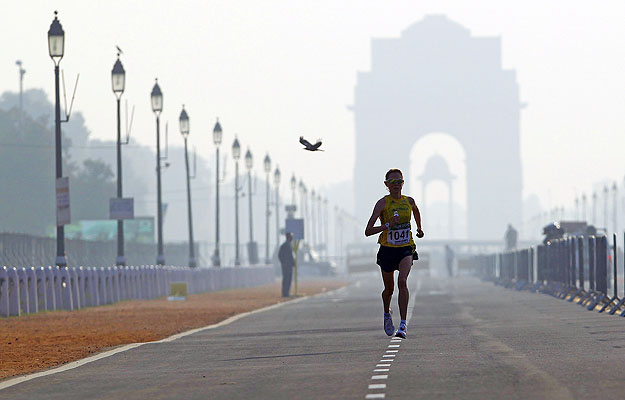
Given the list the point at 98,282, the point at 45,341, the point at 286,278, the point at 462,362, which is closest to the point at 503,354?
the point at 462,362

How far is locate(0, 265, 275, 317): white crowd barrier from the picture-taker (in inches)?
1313

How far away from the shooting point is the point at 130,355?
1941cm

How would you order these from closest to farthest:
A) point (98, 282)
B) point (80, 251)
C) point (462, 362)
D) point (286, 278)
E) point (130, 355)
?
point (462, 362) → point (130, 355) → point (98, 282) → point (286, 278) → point (80, 251)

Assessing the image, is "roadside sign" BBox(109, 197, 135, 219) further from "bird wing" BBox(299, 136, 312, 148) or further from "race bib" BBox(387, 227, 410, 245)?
"race bib" BBox(387, 227, 410, 245)

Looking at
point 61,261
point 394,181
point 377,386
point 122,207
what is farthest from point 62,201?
point 377,386

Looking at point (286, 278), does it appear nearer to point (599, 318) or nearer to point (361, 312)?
point (361, 312)

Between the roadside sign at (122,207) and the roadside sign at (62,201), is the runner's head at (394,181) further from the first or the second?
the roadside sign at (122,207)

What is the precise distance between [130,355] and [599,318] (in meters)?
9.99

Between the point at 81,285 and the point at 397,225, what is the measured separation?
22.0 metres

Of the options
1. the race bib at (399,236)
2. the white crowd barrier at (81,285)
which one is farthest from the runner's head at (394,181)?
the white crowd barrier at (81,285)

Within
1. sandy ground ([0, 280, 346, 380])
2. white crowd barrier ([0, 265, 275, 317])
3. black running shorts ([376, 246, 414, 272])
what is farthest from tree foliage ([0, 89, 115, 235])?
black running shorts ([376, 246, 414, 272])

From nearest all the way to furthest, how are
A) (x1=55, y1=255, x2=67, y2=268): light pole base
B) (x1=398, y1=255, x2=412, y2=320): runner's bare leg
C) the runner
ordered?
1. the runner
2. (x1=398, y1=255, x2=412, y2=320): runner's bare leg
3. (x1=55, y1=255, x2=67, y2=268): light pole base

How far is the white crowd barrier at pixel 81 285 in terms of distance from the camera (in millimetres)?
33344

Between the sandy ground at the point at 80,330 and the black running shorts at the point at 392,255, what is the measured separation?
12.5 feet
